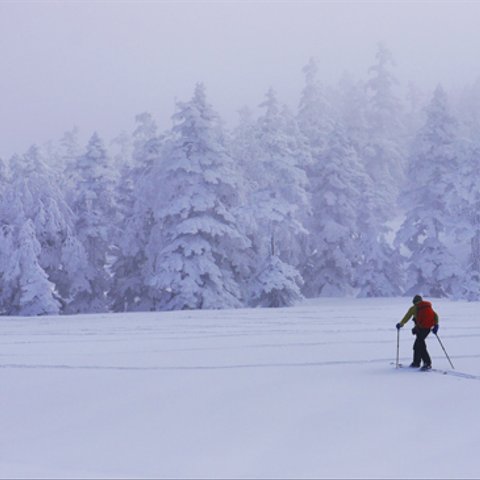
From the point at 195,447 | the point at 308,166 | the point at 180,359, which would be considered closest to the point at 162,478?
the point at 195,447

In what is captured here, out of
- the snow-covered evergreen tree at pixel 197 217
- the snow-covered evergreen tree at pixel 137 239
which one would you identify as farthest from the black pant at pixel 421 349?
the snow-covered evergreen tree at pixel 137 239

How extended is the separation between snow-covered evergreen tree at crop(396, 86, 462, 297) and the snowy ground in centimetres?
1767

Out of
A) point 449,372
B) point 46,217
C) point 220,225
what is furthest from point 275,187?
point 449,372

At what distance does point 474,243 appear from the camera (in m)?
34.0

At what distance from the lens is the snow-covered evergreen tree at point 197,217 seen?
A: 28500 mm

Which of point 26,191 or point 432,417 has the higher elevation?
point 26,191

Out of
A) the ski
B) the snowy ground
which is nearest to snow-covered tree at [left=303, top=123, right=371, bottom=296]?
the snowy ground

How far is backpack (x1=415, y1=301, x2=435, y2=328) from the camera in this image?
1338cm

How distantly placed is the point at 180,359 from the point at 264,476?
7.62 metres

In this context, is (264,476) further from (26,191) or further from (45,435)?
(26,191)

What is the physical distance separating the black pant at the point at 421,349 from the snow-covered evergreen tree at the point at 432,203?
76.3 feet

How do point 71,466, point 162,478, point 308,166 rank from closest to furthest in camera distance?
point 162,478, point 71,466, point 308,166

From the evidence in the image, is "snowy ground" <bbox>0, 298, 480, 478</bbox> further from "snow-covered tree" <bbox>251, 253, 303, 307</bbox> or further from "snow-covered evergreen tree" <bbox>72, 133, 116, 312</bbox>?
"snow-covered evergreen tree" <bbox>72, 133, 116, 312</bbox>

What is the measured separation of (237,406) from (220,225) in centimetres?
1873
